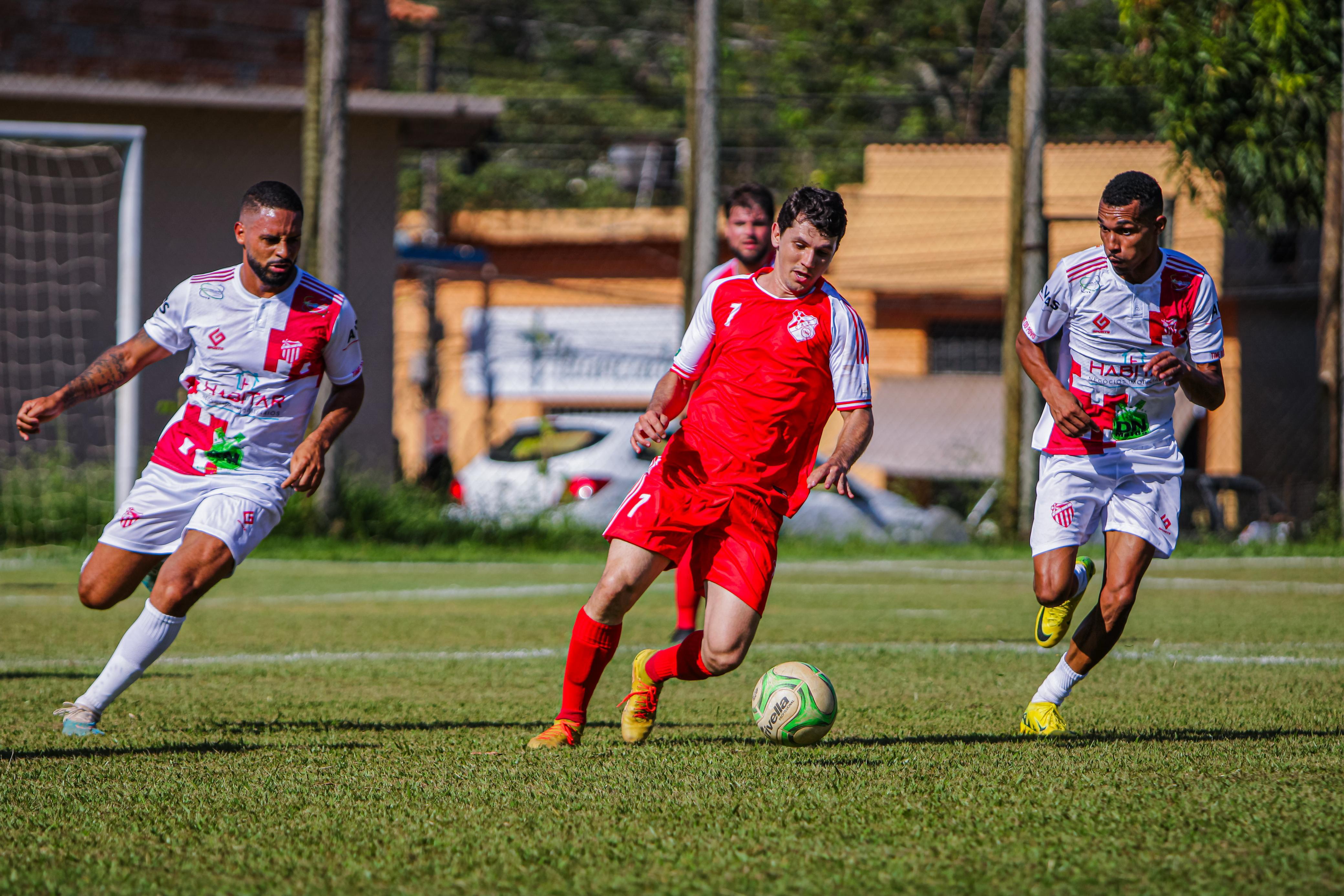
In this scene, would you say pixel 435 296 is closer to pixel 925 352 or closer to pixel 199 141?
Result: pixel 925 352

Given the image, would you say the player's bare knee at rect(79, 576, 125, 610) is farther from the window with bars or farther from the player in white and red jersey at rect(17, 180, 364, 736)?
the window with bars

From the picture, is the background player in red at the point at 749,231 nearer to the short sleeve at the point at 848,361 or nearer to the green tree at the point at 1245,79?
the short sleeve at the point at 848,361

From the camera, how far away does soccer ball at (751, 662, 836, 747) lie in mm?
5074

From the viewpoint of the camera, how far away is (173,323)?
584 centimetres

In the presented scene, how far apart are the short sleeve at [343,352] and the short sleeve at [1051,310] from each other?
8.48ft

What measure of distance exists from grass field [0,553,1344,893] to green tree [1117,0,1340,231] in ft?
28.5

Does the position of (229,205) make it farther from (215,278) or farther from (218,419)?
(218,419)

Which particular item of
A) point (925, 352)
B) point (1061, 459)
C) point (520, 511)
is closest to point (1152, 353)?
point (1061, 459)

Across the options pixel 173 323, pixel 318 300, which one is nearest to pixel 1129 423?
pixel 318 300

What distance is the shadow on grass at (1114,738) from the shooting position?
5352 mm

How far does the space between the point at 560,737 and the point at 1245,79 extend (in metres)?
14.0

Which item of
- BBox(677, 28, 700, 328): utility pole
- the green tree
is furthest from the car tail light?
the green tree

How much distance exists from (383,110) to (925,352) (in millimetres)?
12250

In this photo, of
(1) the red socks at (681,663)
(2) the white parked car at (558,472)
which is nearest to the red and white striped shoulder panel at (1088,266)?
(1) the red socks at (681,663)
